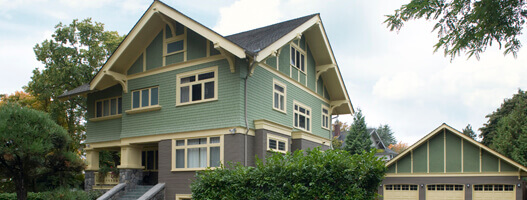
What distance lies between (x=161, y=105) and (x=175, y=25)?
3.44 m

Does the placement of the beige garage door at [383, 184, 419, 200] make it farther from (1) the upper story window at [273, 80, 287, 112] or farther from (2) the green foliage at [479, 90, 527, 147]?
(2) the green foliage at [479, 90, 527, 147]

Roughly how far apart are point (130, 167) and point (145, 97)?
3.21 m

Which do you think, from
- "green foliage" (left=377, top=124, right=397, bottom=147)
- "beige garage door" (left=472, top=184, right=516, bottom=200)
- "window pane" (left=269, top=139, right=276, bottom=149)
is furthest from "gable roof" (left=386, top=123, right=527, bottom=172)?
"green foliage" (left=377, top=124, right=397, bottom=147)

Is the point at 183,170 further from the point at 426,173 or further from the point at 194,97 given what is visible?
the point at 426,173

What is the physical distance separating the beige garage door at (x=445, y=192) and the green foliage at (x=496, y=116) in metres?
20.9

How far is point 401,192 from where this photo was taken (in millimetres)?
26375

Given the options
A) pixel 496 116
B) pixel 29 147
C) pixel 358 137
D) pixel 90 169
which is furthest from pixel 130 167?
pixel 496 116

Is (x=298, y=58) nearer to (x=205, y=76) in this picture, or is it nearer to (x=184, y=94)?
(x=205, y=76)

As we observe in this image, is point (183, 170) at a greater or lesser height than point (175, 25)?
lesser

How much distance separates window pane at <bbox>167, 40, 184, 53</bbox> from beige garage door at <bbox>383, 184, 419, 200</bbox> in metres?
14.7

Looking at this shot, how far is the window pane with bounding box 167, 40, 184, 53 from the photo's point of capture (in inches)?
777

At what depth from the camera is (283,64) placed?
21.1 metres

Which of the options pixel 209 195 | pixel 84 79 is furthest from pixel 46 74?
pixel 209 195

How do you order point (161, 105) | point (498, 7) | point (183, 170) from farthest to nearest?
point (161, 105), point (183, 170), point (498, 7)
